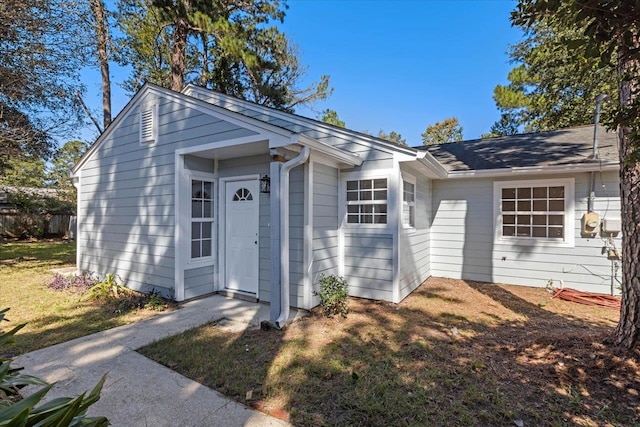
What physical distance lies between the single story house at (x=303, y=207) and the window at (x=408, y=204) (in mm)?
40

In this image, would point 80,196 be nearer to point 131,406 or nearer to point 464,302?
point 131,406

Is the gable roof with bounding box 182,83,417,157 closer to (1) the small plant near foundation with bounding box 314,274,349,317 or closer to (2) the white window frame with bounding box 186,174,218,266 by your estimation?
(2) the white window frame with bounding box 186,174,218,266

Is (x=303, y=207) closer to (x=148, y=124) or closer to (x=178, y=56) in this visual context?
(x=148, y=124)

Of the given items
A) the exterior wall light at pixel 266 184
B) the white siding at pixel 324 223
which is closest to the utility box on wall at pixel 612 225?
the white siding at pixel 324 223

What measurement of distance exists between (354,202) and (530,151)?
5.00 meters

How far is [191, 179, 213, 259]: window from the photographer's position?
5.70 meters

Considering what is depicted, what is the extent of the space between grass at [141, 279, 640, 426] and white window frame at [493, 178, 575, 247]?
75.7 inches

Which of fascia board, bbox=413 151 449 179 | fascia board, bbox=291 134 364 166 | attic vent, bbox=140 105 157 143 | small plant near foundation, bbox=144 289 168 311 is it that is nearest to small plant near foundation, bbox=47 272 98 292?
small plant near foundation, bbox=144 289 168 311

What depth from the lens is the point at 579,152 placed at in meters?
6.78

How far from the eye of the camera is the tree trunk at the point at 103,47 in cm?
1054

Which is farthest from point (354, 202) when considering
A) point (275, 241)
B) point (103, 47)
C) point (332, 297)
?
point (103, 47)

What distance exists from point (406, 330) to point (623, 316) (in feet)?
7.51

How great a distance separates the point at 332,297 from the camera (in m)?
4.87

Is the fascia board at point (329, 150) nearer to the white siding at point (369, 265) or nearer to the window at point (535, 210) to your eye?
the white siding at point (369, 265)
